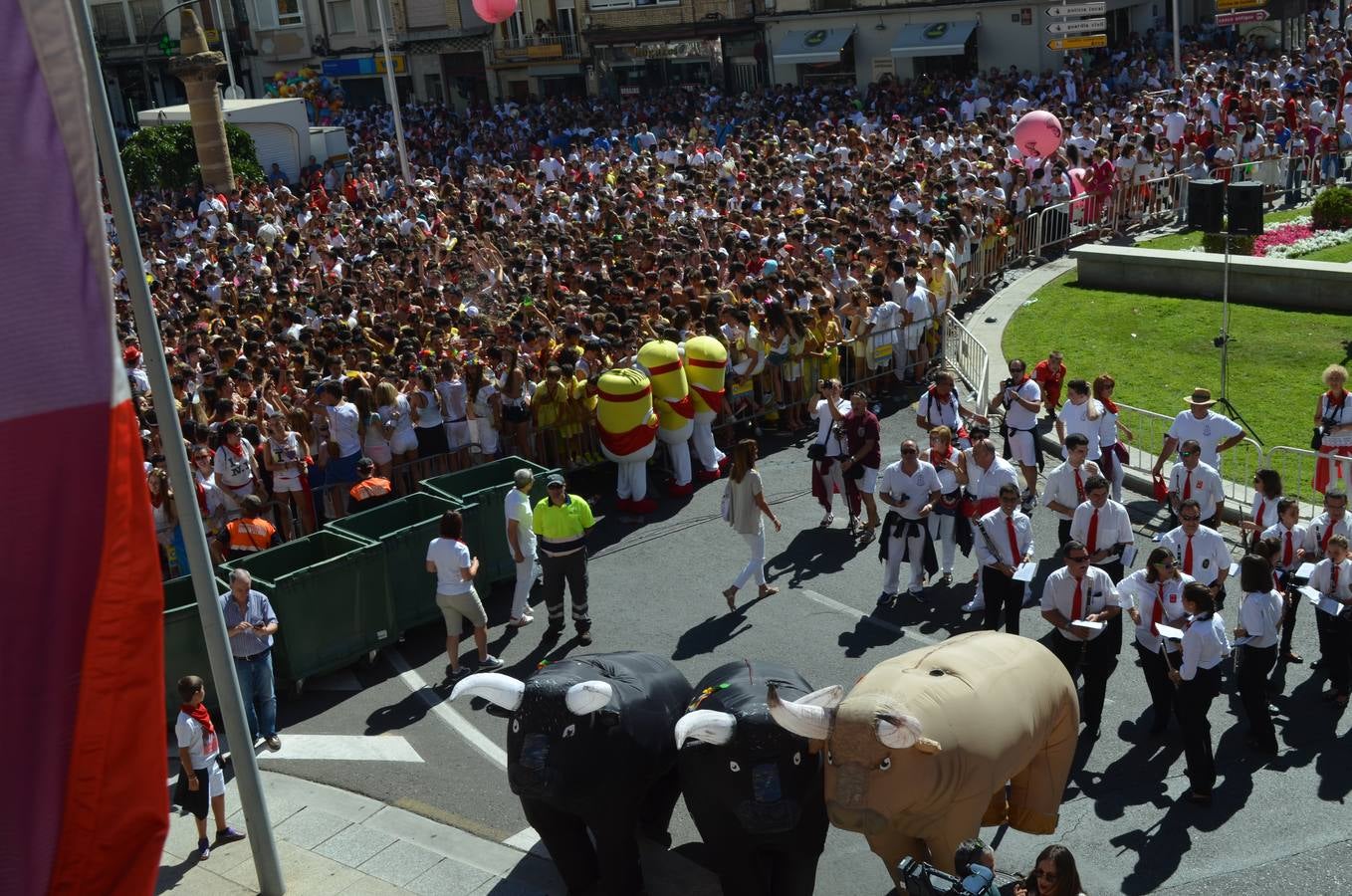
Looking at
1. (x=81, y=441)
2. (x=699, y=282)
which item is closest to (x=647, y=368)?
(x=699, y=282)

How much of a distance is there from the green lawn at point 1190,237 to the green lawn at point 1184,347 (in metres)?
2.47

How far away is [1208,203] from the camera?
57.2ft

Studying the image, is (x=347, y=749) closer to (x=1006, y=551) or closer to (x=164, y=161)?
(x=1006, y=551)

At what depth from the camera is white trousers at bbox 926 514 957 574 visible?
13.1 meters

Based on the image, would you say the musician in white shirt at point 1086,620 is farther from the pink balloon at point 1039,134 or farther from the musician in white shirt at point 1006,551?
the pink balloon at point 1039,134

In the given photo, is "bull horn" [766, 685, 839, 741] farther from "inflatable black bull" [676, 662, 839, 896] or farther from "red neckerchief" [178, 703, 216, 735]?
"red neckerchief" [178, 703, 216, 735]

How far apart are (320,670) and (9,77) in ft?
32.0

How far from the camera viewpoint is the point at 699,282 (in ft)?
62.0

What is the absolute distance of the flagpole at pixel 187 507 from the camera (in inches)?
285

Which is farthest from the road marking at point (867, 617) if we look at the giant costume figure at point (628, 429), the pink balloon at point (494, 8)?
the pink balloon at point (494, 8)

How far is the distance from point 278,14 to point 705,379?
50.4 m

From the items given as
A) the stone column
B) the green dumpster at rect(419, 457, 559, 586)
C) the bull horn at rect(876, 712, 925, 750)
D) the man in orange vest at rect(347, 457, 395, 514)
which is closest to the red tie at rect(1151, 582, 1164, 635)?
the bull horn at rect(876, 712, 925, 750)

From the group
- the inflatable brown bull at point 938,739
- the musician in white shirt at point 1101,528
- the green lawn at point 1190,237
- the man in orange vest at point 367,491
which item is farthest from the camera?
the green lawn at point 1190,237

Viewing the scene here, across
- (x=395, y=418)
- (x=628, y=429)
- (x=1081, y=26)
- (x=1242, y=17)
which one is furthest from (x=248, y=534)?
(x=1242, y=17)
